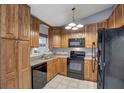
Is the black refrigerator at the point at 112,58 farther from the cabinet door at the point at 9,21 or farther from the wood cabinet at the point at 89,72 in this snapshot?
the wood cabinet at the point at 89,72

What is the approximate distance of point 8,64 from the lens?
1.88 m

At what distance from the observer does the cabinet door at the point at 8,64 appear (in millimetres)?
1766

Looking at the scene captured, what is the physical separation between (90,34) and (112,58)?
8.27ft

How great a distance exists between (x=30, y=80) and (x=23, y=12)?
4.92ft

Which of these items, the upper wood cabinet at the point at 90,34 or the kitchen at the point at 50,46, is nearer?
the kitchen at the point at 50,46

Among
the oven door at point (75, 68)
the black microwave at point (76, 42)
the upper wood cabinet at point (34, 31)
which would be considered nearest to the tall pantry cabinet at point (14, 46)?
the upper wood cabinet at point (34, 31)

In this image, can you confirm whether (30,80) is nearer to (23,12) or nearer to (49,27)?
(23,12)

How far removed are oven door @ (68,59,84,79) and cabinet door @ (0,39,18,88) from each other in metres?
2.70

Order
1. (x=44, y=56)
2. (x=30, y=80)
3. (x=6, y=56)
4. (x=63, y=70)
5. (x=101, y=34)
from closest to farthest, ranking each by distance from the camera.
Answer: (x=6, y=56) → (x=101, y=34) → (x=30, y=80) → (x=44, y=56) → (x=63, y=70)

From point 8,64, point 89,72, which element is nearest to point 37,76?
point 8,64

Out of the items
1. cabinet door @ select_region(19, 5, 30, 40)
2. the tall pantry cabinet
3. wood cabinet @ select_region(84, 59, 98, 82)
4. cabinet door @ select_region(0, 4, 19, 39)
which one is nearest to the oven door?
wood cabinet @ select_region(84, 59, 98, 82)

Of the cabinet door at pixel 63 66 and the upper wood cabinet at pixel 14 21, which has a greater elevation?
the upper wood cabinet at pixel 14 21
